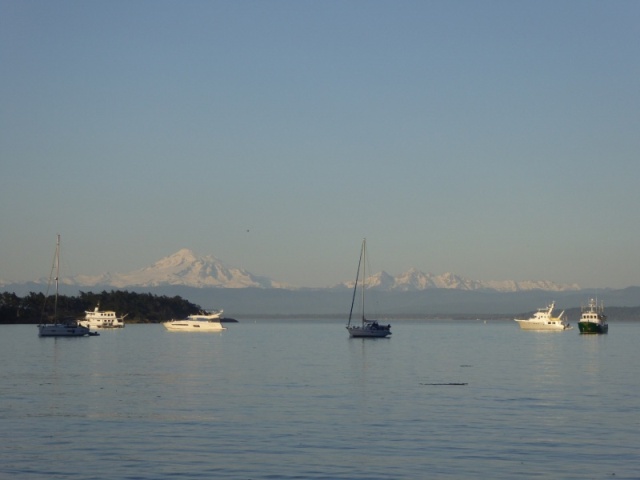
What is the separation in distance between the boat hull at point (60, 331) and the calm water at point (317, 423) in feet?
279

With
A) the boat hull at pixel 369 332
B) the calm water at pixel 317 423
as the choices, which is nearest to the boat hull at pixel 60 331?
the boat hull at pixel 369 332

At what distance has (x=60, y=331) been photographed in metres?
168

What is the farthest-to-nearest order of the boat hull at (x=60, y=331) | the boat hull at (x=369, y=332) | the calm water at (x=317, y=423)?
the boat hull at (x=369, y=332) → the boat hull at (x=60, y=331) → the calm water at (x=317, y=423)

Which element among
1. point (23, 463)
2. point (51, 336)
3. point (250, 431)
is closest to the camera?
point (23, 463)

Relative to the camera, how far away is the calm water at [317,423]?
35.3 m

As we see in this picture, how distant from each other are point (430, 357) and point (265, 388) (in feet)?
161

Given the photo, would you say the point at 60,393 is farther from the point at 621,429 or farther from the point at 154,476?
the point at 621,429

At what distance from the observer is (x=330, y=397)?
59.1 metres

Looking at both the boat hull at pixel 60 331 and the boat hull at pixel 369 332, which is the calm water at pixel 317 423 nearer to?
the boat hull at pixel 369 332

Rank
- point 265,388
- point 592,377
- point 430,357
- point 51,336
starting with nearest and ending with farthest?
1. point 265,388
2. point 592,377
3. point 430,357
4. point 51,336

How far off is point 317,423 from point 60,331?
130437 mm

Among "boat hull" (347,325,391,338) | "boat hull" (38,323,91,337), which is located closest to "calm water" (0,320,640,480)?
"boat hull" (347,325,391,338)

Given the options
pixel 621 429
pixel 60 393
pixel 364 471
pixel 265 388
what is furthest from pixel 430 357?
pixel 364 471

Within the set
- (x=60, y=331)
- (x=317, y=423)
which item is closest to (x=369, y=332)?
(x=60, y=331)
